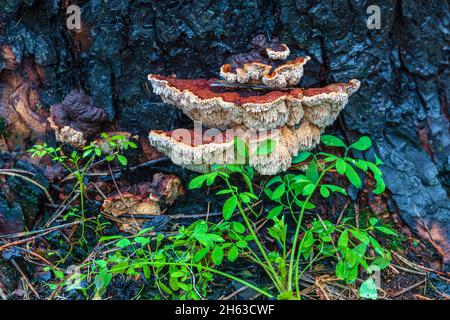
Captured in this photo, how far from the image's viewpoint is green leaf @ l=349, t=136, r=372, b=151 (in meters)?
2.74

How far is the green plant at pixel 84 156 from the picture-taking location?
9.37ft

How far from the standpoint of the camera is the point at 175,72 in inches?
113

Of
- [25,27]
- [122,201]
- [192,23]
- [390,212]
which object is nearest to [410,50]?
[390,212]

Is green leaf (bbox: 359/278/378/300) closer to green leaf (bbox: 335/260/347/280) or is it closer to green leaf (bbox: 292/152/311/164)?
green leaf (bbox: 335/260/347/280)

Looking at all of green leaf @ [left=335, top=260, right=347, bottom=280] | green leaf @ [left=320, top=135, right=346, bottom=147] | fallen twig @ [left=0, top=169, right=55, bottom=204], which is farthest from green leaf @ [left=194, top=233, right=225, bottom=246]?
fallen twig @ [left=0, top=169, right=55, bottom=204]

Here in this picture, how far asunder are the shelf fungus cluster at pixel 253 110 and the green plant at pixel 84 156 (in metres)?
0.34

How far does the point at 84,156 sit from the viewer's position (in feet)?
9.20

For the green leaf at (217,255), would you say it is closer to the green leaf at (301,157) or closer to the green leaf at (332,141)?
the green leaf at (301,157)

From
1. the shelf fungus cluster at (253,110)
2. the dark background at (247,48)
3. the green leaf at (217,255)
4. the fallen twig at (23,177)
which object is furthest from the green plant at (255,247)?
the fallen twig at (23,177)

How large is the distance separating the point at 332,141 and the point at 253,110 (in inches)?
25.4

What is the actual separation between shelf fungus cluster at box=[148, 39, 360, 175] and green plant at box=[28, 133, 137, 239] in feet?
1.11

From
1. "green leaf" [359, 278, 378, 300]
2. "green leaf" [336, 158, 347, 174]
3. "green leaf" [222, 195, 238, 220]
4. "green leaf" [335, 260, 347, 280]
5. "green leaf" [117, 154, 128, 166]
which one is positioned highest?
"green leaf" [336, 158, 347, 174]

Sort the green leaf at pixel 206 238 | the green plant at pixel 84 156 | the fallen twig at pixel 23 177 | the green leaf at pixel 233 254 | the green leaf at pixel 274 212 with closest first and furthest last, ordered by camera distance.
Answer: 1. the green leaf at pixel 206 238
2. the green leaf at pixel 233 254
3. the green leaf at pixel 274 212
4. the green plant at pixel 84 156
5. the fallen twig at pixel 23 177

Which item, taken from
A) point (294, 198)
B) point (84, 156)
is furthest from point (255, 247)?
point (84, 156)
